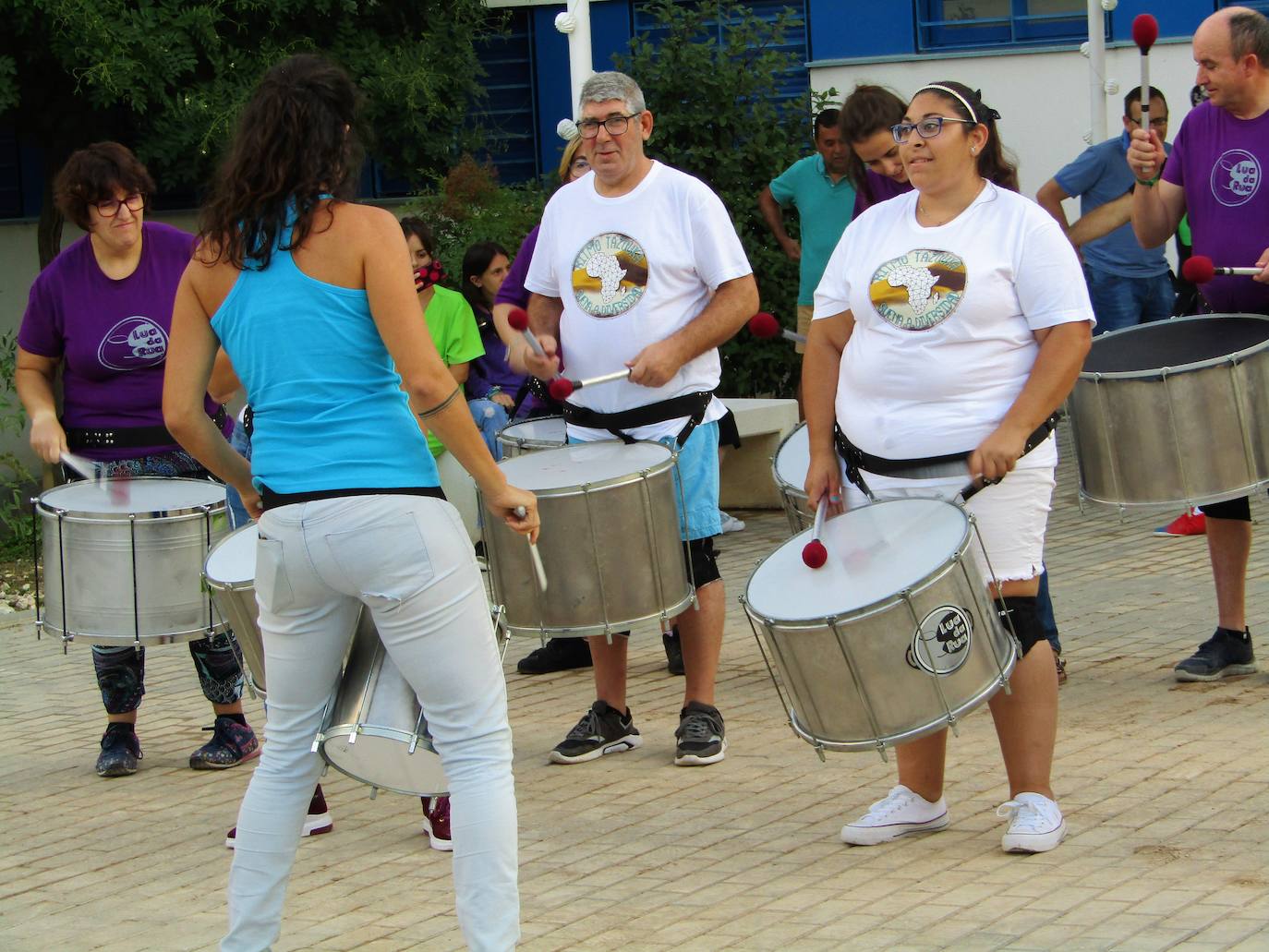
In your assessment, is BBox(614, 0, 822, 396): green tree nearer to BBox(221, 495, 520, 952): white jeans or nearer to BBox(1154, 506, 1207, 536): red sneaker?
BBox(1154, 506, 1207, 536): red sneaker

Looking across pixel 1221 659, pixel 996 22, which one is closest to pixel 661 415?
pixel 1221 659

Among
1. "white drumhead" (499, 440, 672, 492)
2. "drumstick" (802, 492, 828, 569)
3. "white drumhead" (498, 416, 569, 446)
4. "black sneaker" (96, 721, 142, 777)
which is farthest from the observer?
"white drumhead" (498, 416, 569, 446)

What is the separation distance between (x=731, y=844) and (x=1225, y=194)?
2.67m

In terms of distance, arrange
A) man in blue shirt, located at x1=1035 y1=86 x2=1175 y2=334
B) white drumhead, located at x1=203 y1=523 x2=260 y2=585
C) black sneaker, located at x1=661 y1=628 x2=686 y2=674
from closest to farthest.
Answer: white drumhead, located at x1=203 y1=523 x2=260 y2=585, black sneaker, located at x1=661 y1=628 x2=686 y2=674, man in blue shirt, located at x1=1035 y1=86 x2=1175 y2=334

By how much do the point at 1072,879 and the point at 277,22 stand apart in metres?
9.40

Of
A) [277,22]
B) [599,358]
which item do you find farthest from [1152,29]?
[277,22]

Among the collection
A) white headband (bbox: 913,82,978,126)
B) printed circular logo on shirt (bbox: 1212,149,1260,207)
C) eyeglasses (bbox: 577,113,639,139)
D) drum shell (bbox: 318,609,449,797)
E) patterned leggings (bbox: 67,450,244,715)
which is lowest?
patterned leggings (bbox: 67,450,244,715)

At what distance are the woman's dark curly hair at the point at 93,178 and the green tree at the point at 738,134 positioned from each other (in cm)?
586

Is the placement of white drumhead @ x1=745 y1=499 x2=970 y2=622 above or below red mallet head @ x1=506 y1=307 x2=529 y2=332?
below

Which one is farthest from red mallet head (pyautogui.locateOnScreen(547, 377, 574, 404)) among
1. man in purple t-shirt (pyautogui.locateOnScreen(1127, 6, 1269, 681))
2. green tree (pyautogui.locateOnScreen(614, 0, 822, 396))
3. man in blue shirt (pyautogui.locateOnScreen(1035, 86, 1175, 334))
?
green tree (pyautogui.locateOnScreen(614, 0, 822, 396))

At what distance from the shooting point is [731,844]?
4.64 metres

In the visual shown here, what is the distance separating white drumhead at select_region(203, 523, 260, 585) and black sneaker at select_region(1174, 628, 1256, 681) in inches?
122

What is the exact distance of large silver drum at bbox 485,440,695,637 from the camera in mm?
4961

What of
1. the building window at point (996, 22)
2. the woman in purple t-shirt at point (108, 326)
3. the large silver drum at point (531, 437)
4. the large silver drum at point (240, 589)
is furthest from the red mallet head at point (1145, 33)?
the building window at point (996, 22)
